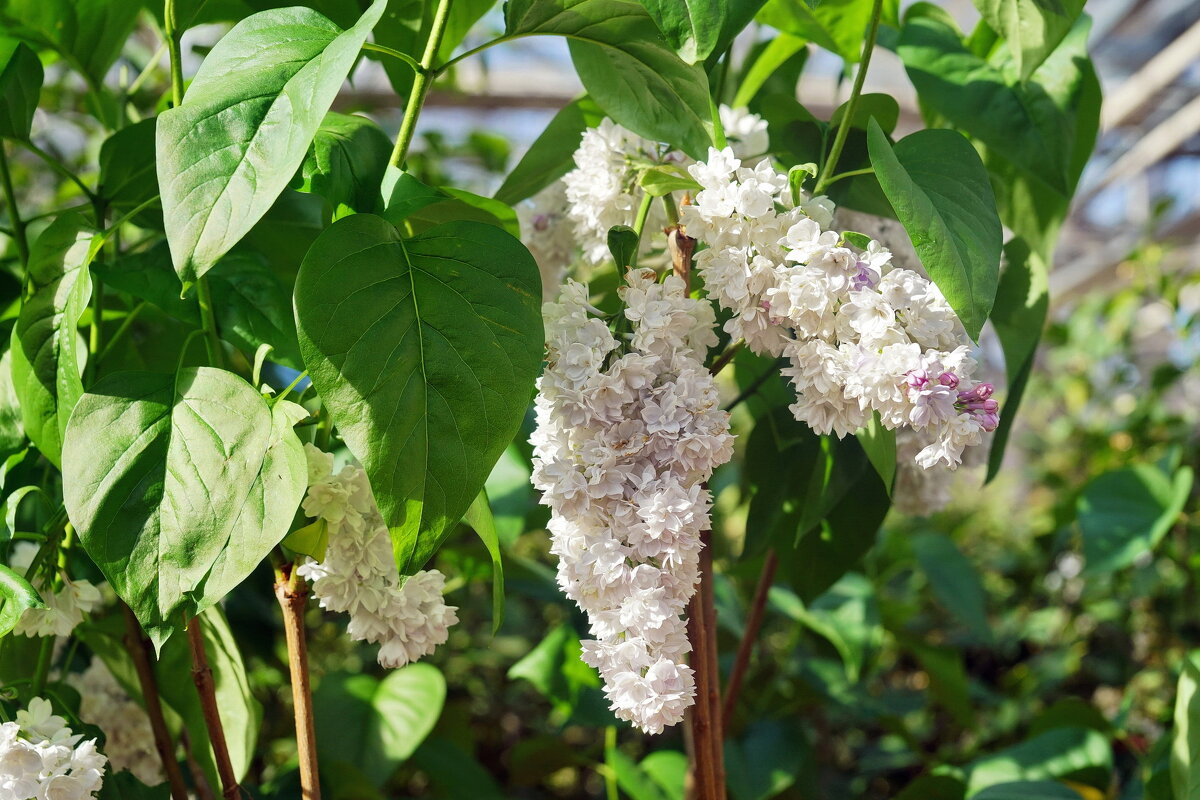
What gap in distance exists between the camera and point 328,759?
0.73m

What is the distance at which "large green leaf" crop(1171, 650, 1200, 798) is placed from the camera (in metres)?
0.54

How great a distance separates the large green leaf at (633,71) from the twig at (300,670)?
26cm

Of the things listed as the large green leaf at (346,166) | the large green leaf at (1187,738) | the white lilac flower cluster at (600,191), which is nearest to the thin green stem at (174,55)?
the large green leaf at (346,166)

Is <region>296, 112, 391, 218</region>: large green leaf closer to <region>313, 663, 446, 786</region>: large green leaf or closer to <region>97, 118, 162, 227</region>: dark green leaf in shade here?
<region>97, 118, 162, 227</region>: dark green leaf in shade

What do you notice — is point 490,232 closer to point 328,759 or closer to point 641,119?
point 641,119

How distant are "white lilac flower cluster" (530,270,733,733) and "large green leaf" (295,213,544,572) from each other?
0.02 metres

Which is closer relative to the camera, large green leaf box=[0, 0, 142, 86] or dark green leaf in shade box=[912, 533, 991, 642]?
large green leaf box=[0, 0, 142, 86]

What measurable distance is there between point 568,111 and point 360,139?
170 millimetres

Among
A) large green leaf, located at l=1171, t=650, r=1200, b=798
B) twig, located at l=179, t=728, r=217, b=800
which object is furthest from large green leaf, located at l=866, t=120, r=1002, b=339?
twig, located at l=179, t=728, r=217, b=800

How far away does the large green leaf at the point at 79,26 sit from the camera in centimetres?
50

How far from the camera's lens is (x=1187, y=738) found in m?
0.56

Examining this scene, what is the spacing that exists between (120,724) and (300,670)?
19 centimetres

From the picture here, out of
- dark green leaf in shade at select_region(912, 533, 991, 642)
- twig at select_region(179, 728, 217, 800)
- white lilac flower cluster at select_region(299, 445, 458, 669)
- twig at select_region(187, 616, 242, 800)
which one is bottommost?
dark green leaf in shade at select_region(912, 533, 991, 642)

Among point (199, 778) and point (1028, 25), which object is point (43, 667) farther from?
point (1028, 25)
